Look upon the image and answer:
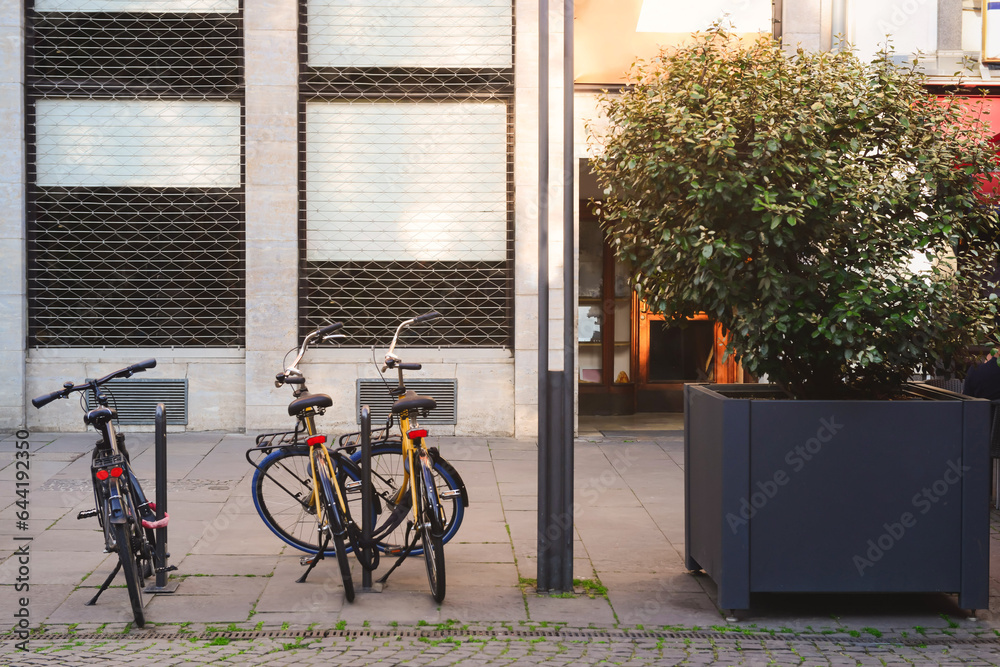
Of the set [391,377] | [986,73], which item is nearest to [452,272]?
[391,377]

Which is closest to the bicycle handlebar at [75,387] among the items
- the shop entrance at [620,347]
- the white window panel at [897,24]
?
the shop entrance at [620,347]

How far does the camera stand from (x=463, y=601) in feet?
16.9

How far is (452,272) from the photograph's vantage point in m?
10.4

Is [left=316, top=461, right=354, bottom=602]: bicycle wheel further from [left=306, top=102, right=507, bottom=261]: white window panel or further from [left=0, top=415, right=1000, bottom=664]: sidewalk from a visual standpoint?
[left=306, top=102, right=507, bottom=261]: white window panel

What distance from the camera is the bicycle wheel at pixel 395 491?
17.9 feet

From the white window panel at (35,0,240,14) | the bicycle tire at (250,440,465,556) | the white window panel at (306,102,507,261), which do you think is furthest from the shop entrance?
the bicycle tire at (250,440,465,556)

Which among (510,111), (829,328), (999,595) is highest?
(510,111)

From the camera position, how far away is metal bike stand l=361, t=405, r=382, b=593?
17.0 feet

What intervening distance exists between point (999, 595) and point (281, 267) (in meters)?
7.25

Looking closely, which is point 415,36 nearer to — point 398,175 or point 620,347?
point 398,175

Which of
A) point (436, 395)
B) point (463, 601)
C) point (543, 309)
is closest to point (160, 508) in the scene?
point (463, 601)

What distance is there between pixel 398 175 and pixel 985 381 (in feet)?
19.6

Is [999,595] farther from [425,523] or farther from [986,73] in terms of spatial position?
[986,73]

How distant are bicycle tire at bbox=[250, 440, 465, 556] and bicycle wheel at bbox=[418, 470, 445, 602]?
0.36 m
